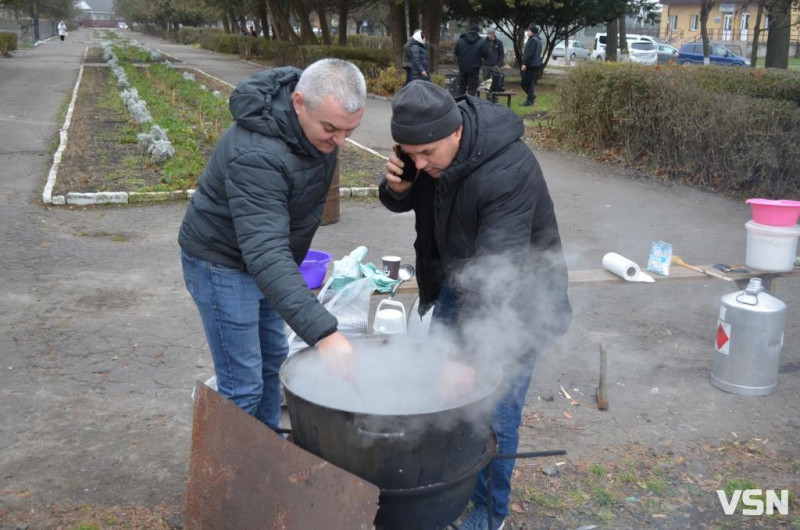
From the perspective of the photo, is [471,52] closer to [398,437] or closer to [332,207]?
[332,207]

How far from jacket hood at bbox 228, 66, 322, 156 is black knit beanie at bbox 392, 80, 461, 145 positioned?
0.31 meters

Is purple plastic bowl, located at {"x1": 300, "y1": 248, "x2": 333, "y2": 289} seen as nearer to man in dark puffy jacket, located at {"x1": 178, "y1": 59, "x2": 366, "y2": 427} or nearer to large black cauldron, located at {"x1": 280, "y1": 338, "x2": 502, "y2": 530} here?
man in dark puffy jacket, located at {"x1": 178, "y1": 59, "x2": 366, "y2": 427}

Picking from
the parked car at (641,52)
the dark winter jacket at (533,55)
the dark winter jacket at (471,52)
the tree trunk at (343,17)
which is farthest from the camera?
the parked car at (641,52)

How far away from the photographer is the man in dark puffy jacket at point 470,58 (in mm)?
16391

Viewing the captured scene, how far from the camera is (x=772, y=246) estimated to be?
13.6 ft

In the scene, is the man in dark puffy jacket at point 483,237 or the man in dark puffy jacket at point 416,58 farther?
the man in dark puffy jacket at point 416,58

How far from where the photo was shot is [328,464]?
6.86 ft

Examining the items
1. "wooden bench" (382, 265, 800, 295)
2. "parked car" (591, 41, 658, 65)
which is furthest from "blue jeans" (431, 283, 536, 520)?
"parked car" (591, 41, 658, 65)

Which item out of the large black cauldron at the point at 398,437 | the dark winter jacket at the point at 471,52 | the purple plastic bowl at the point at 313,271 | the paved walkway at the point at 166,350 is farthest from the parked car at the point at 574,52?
the large black cauldron at the point at 398,437

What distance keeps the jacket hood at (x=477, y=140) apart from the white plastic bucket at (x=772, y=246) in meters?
2.34

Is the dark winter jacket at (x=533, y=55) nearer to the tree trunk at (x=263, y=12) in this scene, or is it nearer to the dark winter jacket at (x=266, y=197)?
the dark winter jacket at (x=266, y=197)

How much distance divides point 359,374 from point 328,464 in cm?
61

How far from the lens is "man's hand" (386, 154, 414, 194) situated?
8.83ft

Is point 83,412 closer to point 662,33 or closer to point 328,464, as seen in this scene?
point 328,464
